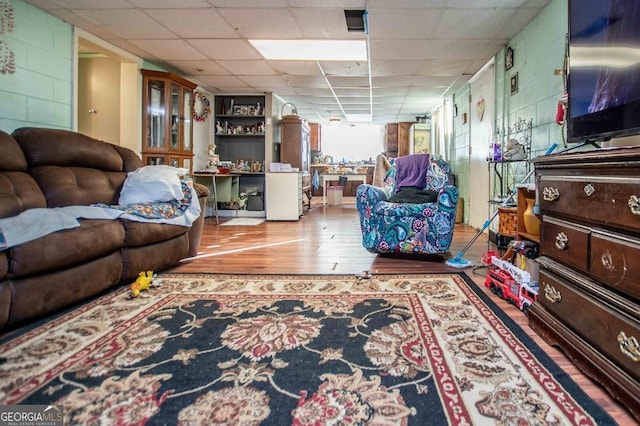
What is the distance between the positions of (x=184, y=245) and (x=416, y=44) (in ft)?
10.6

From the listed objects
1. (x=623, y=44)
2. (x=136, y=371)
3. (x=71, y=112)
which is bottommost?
(x=136, y=371)

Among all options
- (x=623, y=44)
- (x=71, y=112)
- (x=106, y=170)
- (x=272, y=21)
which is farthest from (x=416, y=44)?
(x=71, y=112)

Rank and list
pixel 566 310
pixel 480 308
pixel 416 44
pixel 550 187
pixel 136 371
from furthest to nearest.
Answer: pixel 416 44
pixel 480 308
pixel 550 187
pixel 566 310
pixel 136 371

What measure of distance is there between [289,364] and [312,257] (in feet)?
6.50

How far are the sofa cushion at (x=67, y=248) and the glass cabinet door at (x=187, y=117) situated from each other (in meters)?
3.18

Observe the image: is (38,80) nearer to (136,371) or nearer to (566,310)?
(136,371)

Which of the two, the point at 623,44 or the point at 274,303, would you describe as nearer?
the point at 623,44

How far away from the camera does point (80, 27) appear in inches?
149

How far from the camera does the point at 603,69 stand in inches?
59.2

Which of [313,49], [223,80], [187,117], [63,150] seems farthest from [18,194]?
[223,80]

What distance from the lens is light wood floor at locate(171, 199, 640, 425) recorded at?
275cm

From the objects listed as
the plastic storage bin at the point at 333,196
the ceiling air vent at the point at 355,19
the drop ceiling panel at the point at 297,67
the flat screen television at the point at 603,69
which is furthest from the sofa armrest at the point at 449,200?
the plastic storage bin at the point at 333,196

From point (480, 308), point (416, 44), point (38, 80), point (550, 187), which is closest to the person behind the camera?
point (550, 187)

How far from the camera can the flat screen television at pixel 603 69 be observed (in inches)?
52.3
